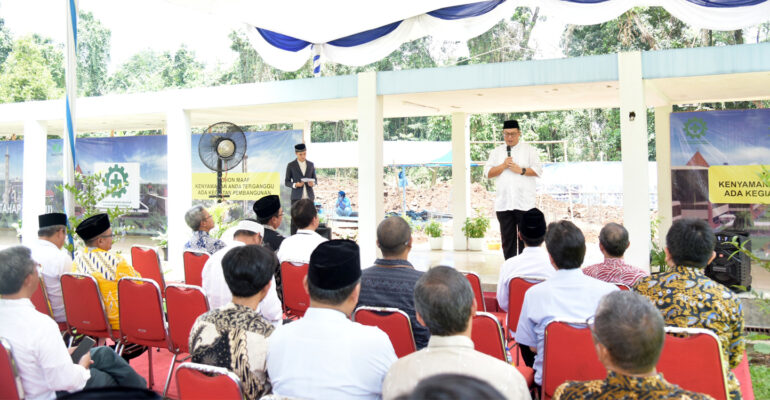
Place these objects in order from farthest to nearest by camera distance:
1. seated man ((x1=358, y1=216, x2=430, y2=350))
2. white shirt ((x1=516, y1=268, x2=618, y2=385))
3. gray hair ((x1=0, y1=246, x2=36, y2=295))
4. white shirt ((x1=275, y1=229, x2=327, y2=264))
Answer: white shirt ((x1=275, y1=229, x2=327, y2=264))
seated man ((x1=358, y1=216, x2=430, y2=350))
white shirt ((x1=516, y1=268, x2=618, y2=385))
gray hair ((x1=0, y1=246, x2=36, y2=295))

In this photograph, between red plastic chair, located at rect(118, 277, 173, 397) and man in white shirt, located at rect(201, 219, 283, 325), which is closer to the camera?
man in white shirt, located at rect(201, 219, 283, 325)

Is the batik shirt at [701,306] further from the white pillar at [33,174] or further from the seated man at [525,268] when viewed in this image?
the white pillar at [33,174]

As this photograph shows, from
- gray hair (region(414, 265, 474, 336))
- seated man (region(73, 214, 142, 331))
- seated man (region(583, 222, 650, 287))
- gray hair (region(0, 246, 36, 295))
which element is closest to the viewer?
gray hair (region(414, 265, 474, 336))

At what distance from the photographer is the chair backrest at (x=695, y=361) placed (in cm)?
207

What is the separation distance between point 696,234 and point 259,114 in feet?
27.0

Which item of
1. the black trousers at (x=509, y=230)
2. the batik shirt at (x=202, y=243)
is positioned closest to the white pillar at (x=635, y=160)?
the black trousers at (x=509, y=230)

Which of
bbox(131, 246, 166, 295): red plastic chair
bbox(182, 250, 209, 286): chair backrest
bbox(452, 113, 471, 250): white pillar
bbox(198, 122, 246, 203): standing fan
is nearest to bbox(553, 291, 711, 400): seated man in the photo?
bbox(182, 250, 209, 286): chair backrest

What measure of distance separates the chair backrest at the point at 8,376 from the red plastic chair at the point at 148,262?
2.79 meters

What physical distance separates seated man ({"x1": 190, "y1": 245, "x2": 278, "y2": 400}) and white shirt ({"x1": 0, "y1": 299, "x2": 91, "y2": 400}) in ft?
1.89

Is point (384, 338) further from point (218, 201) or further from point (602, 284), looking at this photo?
point (218, 201)

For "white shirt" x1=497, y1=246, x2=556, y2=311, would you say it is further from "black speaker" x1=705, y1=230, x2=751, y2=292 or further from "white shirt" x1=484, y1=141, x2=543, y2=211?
"black speaker" x1=705, y1=230, x2=751, y2=292

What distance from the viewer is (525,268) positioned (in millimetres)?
3729

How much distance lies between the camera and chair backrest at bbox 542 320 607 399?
7.54ft

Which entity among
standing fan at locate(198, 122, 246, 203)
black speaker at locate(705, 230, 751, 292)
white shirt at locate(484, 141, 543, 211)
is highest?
standing fan at locate(198, 122, 246, 203)
